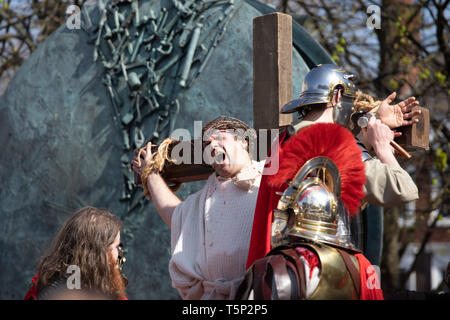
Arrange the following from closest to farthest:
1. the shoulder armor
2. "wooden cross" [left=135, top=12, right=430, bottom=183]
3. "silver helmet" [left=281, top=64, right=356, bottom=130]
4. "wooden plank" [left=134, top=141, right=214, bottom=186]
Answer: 1. the shoulder armor
2. "silver helmet" [left=281, top=64, right=356, bottom=130]
3. "wooden plank" [left=134, top=141, right=214, bottom=186]
4. "wooden cross" [left=135, top=12, right=430, bottom=183]

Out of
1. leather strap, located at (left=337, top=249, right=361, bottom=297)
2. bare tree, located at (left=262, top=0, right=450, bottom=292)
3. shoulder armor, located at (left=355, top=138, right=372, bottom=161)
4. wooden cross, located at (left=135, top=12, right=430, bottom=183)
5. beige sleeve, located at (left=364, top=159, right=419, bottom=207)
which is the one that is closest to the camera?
leather strap, located at (left=337, top=249, right=361, bottom=297)

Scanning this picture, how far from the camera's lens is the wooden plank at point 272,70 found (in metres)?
4.00

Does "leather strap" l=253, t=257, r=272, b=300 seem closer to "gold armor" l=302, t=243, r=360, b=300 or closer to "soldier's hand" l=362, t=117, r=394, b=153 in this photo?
"gold armor" l=302, t=243, r=360, b=300

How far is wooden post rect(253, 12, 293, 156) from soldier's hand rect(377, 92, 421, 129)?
28.2 inches

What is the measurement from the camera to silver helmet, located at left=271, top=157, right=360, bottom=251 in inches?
113

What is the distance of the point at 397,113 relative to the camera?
3.36 meters

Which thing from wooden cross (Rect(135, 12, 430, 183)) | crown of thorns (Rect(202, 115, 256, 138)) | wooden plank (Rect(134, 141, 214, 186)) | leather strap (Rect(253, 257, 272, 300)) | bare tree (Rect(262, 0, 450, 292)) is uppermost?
bare tree (Rect(262, 0, 450, 292))

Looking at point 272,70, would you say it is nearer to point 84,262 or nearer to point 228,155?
point 228,155

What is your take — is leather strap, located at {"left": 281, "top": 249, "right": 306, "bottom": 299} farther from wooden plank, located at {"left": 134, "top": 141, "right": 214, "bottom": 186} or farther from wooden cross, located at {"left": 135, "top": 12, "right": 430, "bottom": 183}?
wooden cross, located at {"left": 135, "top": 12, "right": 430, "bottom": 183}

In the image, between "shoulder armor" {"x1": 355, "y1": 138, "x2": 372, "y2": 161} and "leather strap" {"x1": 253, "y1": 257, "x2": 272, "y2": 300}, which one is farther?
"shoulder armor" {"x1": 355, "y1": 138, "x2": 372, "y2": 161}

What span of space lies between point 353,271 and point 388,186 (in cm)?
40

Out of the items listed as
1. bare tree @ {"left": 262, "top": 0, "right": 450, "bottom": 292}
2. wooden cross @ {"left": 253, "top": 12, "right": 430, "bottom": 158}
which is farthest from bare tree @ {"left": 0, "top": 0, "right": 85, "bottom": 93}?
wooden cross @ {"left": 253, "top": 12, "right": 430, "bottom": 158}

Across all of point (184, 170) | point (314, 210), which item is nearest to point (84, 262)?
point (184, 170)

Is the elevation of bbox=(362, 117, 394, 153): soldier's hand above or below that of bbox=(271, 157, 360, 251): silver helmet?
above
